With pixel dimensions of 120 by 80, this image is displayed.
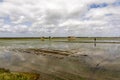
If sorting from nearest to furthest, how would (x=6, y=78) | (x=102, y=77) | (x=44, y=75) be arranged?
(x=6, y=78) < (x=102, y=77) < (x=44, y=75)

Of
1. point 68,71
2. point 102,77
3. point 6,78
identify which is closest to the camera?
point 6,78

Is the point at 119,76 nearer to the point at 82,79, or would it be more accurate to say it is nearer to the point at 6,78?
the point at 82,79

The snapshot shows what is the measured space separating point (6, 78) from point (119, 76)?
10426 mm

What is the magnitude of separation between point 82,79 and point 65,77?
5.65 ft

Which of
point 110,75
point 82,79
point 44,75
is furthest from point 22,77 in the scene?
point 110,75

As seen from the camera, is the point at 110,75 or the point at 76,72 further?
the point at 76,72

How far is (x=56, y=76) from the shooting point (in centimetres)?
1847

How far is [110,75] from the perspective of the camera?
18.6m

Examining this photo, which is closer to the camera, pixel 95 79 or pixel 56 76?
pixel 95 79

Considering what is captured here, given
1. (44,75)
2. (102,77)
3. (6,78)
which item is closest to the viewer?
(6,78)

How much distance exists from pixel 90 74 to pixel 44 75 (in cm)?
467

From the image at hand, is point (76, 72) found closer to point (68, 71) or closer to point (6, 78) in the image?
point (68, 71)

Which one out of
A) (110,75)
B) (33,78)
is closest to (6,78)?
(33,78)

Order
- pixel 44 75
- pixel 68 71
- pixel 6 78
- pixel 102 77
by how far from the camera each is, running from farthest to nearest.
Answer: pixel 68 71
pixel 44 75
pixel 102 77
pixel 6 78
